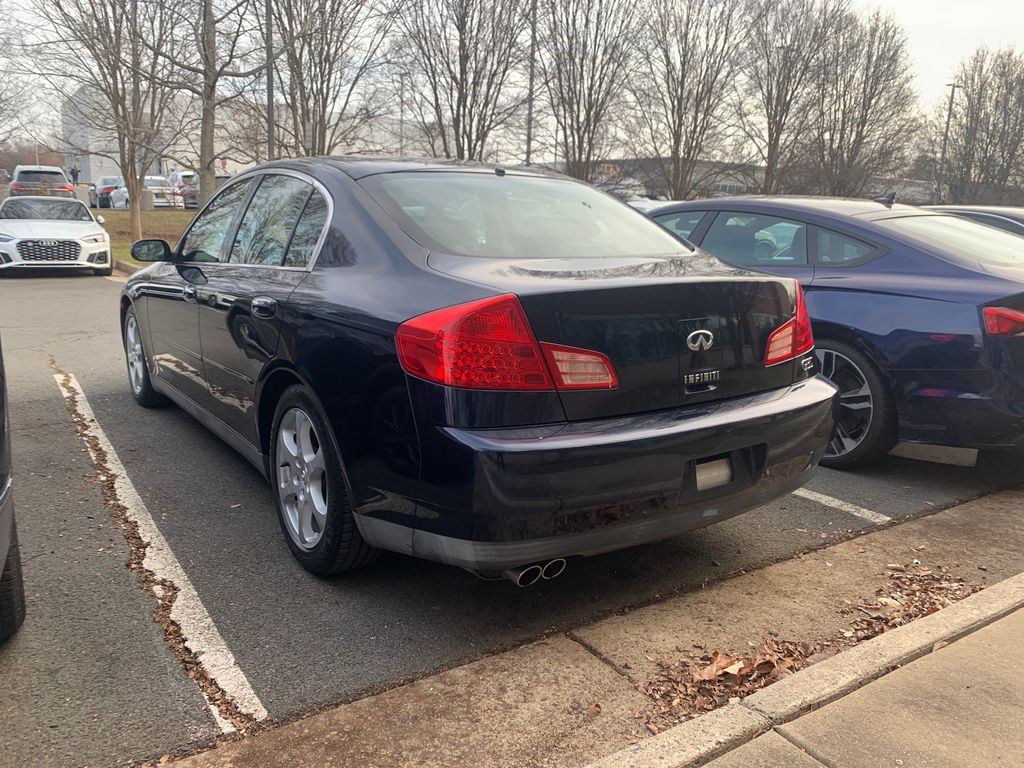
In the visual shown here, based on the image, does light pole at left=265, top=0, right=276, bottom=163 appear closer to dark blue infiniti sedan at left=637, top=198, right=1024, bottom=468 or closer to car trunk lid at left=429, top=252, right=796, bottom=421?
dark blue infiniti sedan at left=637, top=198, right=1024, bottom=468

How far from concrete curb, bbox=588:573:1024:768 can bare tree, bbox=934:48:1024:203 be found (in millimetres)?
40455

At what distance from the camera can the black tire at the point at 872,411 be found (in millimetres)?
4270

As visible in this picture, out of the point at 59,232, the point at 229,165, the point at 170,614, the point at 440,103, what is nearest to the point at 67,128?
the point at 229,165

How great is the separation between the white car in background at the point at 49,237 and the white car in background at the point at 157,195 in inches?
976

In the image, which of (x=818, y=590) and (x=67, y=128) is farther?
(x=67, y=128)

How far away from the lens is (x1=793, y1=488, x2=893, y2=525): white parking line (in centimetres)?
387

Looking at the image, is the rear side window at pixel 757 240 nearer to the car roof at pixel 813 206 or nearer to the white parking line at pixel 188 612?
the car roof at pixel 813 206

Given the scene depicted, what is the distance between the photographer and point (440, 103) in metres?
25.3

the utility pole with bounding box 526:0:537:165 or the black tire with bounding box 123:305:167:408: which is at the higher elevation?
the utility pole with bounding box 526:0:537:165

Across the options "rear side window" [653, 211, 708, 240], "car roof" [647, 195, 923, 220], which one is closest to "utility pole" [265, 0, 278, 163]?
"rear side window" [653, 211, 708, 240]

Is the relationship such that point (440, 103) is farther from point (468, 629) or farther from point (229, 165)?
point (468, 629)

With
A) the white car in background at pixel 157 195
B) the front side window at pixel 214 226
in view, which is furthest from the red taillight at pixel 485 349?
the white car in background at pixel 157 195

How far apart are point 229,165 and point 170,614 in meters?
35.2

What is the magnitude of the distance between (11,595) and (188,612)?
542 mm
